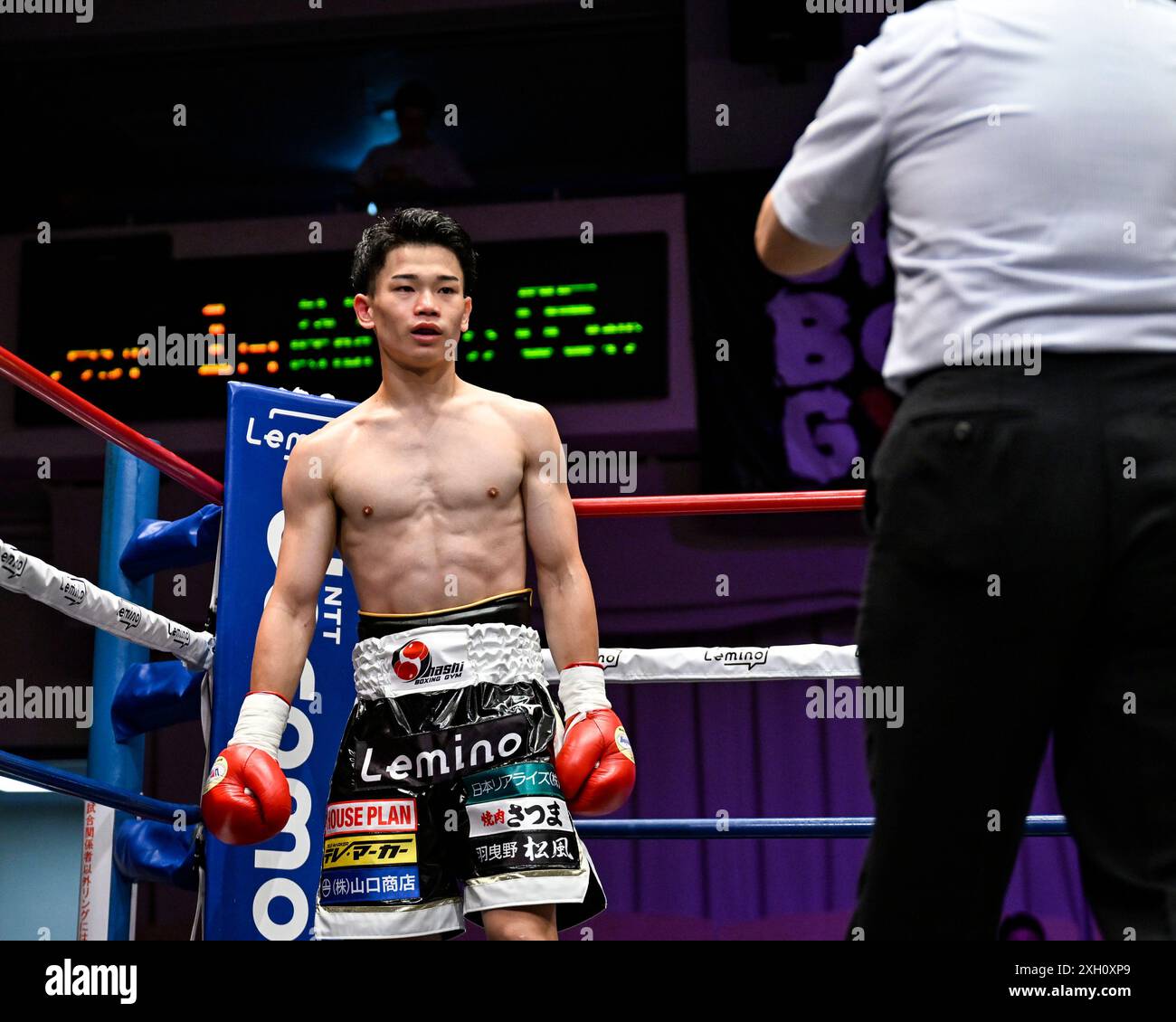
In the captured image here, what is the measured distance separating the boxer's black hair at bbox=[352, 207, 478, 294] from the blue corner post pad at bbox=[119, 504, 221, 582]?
1.65 ft

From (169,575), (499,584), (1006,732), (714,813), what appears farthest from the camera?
(169,575)

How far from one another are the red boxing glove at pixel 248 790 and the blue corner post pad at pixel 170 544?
51 centimetres

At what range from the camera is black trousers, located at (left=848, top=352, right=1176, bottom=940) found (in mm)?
844

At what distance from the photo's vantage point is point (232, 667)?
6.37 ft

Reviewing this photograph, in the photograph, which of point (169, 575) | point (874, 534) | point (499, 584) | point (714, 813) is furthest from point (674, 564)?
point (874, 534)

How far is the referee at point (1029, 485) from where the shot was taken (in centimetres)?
85
